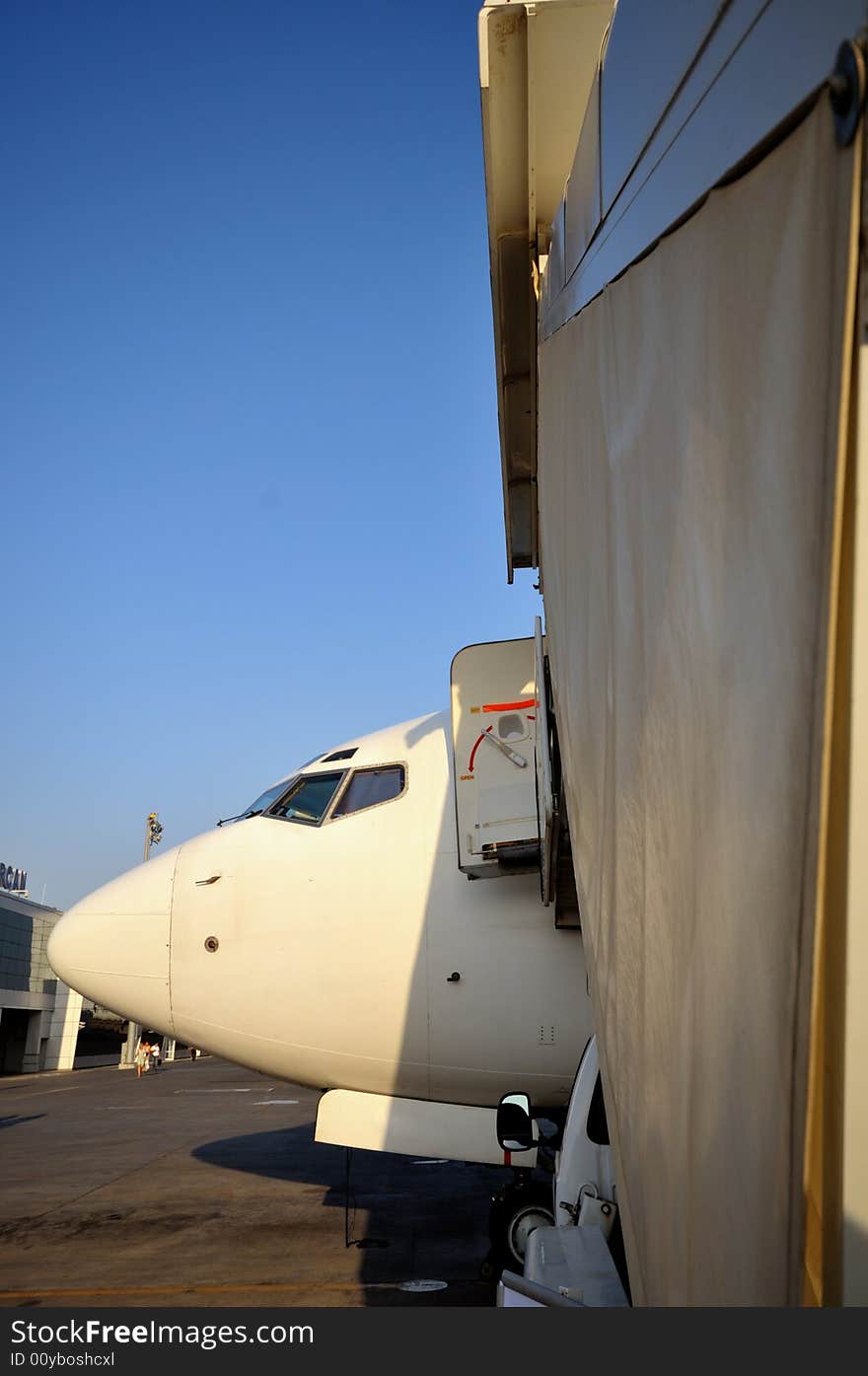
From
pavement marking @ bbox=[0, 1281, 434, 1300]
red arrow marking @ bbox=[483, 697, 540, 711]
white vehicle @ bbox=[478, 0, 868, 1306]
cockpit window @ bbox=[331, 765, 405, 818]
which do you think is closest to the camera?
white vehicle @ bbox=[478, 0, 868, 1306]

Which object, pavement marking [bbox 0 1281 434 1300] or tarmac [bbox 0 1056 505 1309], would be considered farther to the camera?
tarmac [bbox 0 1056 505 1309]

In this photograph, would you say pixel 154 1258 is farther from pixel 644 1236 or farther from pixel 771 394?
Result: pixel 771 394

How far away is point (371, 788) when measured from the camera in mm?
7125

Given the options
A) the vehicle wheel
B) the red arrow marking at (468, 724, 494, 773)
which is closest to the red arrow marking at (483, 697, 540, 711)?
the red arrow marking at (468, 724, 494, 773)

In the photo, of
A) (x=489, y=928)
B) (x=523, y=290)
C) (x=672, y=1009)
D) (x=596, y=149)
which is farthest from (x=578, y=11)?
(x=489, y=928)

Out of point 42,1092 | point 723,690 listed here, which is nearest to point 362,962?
point 723,690

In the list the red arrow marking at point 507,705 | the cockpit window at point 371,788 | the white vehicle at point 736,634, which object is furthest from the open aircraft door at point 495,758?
the white vehicle at point 736,634

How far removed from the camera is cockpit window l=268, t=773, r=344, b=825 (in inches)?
281

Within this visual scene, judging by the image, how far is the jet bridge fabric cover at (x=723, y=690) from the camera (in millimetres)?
823

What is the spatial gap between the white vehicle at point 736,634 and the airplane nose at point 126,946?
5669 mm

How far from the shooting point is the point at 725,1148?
1034 mm

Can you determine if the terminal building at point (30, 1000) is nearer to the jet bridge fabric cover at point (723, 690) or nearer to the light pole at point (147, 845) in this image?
the light pole at point (147, 845)

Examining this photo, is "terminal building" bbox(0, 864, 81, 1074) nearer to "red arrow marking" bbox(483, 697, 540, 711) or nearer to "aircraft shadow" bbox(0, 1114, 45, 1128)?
"aircraft shadow" bbox(0, 1114, 45, 1128)

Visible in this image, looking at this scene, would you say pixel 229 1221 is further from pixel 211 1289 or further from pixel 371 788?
pixel 371 788
